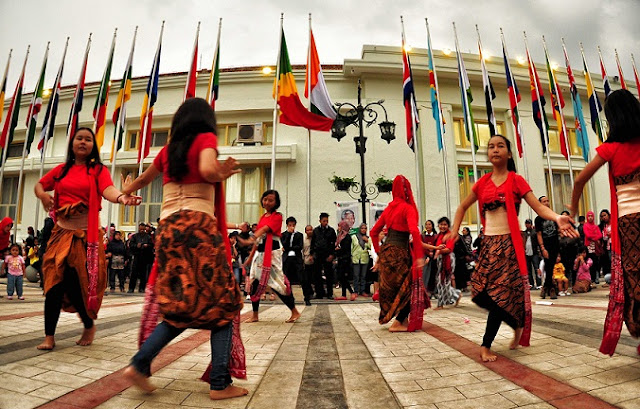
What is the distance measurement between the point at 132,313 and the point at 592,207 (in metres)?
22.3

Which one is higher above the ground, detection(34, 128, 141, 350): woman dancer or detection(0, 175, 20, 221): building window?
detection(0, 175, 20, 221): building window

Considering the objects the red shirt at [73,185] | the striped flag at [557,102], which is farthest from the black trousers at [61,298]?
the striped flag at [557,102]

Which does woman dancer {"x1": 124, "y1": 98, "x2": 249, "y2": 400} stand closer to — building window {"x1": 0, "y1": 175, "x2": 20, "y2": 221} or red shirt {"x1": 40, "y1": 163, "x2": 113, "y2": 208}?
red shirt {"x1": 40, "y1": 163, "x2": 113, "y2": 208}

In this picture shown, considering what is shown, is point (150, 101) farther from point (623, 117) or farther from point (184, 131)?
point (623, 117)

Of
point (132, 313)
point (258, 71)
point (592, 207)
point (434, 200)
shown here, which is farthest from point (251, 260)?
point (592, 207)

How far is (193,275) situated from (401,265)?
9.82 feet

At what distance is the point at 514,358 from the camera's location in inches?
116

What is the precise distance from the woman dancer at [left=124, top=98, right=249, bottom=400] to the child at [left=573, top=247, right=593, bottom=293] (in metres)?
9.13

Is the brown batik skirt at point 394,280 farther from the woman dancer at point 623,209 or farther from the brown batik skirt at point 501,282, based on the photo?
the woman dancer at point 623,209

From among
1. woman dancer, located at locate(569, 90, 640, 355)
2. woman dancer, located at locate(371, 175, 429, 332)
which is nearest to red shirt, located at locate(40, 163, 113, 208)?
woman dancer, located at locate(371, 175, 429, 332)

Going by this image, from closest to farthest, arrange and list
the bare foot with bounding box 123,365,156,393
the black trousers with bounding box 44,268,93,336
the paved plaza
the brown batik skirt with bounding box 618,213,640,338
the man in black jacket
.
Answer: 1. the bare foot with bounding box 123,365,156,393
2. the paved plaza
3. the brown batik skirt with bounding box 618,213,640,338
4. the black trousers with bounding box 44,268,93,336
5. the man in black jacket

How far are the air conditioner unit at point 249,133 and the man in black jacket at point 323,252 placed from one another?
32.6 ft

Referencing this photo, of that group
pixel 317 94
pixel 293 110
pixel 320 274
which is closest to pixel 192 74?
pixel 293 110

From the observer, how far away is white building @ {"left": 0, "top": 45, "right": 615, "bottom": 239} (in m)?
17.7
